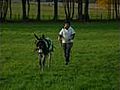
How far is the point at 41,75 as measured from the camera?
18.6m

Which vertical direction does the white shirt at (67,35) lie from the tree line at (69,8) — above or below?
below

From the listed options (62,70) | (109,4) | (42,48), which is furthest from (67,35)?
(109,4)

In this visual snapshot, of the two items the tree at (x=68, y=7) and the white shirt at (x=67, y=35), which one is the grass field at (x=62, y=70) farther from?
the tree at (x=68, y=7)

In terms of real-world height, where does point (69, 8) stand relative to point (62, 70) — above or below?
above

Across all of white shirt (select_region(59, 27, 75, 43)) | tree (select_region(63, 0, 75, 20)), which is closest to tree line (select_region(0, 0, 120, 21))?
tree (select_region(63, 0, 75, 20))

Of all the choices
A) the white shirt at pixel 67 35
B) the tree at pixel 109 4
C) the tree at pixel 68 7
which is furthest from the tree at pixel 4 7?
the white shirt at pixel 67 35

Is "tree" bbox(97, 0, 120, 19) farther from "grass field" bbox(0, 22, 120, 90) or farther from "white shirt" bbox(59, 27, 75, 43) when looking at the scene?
"white shirt" bbox(59, 27, 75, 43)

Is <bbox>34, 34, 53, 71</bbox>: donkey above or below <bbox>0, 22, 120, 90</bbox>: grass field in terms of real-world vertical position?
above

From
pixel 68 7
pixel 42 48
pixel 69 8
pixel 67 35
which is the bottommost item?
pixel 42 48

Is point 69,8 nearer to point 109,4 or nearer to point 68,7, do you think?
point 68,7

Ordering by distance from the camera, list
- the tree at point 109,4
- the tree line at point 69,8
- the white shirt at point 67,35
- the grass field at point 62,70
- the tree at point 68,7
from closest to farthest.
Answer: the grass field at point 62,70
the white shirt at point 67,35
the tree line at point 69,8
the tree at point 68,7
the tree at point 109,4

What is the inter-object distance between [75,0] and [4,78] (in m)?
57.0

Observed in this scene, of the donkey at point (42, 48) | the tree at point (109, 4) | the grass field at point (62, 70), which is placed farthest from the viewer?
the tree at point (109, 4)

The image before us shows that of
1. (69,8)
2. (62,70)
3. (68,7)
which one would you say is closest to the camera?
(62,70)
